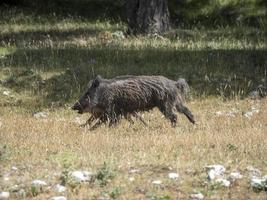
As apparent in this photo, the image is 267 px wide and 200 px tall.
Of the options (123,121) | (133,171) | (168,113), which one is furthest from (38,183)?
(123,121)

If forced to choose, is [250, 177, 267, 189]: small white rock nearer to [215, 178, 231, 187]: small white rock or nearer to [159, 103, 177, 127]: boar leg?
[215, 178, 231, 187]: small white rock

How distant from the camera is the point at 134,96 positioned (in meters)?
12.7

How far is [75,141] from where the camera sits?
10.9m

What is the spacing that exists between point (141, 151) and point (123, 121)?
3789 millimetres

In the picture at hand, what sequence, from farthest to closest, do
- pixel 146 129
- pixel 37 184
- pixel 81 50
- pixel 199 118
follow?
pixel 81 50 < pixel 199 118 < pixel 146 129 < pixel 37 184

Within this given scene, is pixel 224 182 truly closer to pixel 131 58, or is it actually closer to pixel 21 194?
pixel 21 194

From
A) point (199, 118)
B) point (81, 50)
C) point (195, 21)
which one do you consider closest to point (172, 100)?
point (199, 118)

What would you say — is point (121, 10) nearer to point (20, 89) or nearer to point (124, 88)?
point (20, 89)

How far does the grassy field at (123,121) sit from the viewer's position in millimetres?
8461

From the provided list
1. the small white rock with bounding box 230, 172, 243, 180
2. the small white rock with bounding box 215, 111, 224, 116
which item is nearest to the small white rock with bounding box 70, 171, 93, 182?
the small white rock with bounding box 230, 172, 243, 180

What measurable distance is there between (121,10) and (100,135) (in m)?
15.9

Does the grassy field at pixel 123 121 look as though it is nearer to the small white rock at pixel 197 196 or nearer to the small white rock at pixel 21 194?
the small white rock at pixel 21 194

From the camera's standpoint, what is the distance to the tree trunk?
21.9m

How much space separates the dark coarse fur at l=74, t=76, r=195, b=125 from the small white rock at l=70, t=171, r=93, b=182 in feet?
13.4
